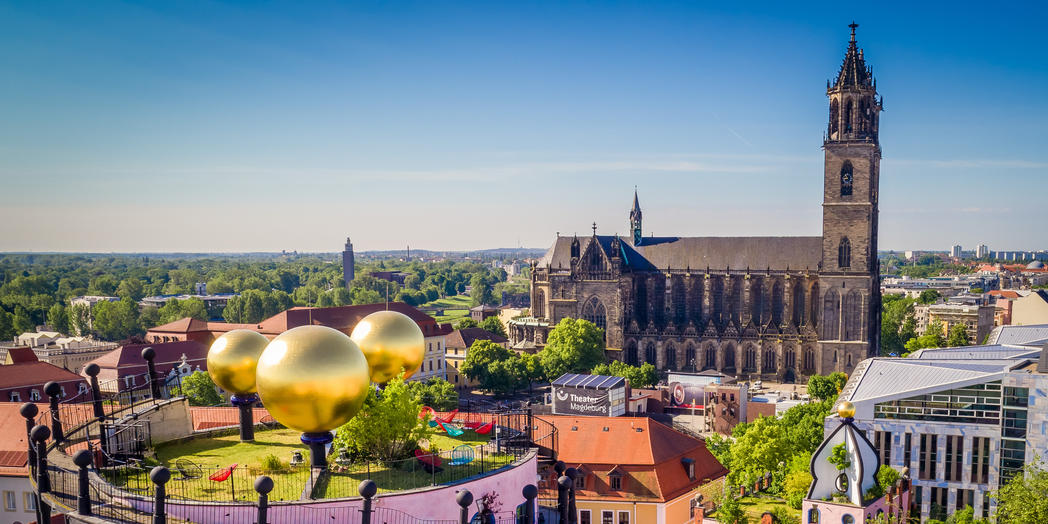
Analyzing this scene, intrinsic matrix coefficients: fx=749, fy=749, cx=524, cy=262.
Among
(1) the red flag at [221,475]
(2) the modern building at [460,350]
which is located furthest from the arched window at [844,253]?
(1) the red flag at [221,475]

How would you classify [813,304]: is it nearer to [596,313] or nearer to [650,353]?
[650,353]

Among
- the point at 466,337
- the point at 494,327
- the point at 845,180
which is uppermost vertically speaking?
the point at 845,180

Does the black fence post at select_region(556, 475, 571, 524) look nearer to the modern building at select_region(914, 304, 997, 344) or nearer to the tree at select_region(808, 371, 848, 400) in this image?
the tree at select_region(808, 371, 848, 400)

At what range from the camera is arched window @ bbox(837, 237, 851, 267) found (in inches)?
3086

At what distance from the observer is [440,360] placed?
78.5 meters

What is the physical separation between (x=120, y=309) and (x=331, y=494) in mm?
123246

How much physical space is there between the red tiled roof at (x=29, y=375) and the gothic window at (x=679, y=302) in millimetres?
62519

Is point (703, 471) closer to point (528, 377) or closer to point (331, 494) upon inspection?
point (331, 494)

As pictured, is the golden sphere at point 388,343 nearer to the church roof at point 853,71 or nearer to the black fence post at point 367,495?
the black fence post at point 367,495

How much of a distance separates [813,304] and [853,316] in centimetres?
526

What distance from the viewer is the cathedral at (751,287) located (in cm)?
7756

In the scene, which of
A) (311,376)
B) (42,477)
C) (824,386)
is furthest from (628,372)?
(42,477)

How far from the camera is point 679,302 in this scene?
294 feet

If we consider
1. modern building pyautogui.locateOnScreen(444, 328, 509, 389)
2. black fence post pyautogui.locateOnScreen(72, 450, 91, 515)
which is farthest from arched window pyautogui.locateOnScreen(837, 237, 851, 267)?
black fence post pyautogui.locateOnScreen(72, 450, 91, 515)
